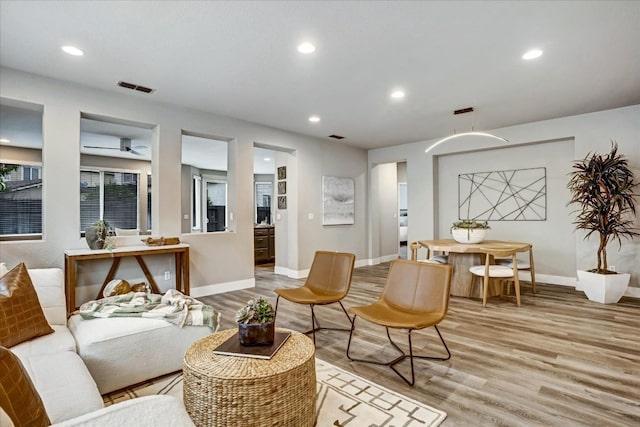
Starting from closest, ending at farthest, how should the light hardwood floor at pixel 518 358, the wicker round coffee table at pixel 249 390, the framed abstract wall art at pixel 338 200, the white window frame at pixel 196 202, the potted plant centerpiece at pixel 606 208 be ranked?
the wicker round coffee table at pixel 249 390
the light hardwood floor at pixel 518 358
the potted plant centerpiece at pixel 606 208
the framed abstract wall art at pixel 338 200
the white window frame at pixel 196 202

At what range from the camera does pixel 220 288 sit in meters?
5.06

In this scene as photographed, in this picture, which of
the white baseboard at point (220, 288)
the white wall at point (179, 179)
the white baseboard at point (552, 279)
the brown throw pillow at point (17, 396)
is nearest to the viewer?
the brown throw pillow at point (17, 396)

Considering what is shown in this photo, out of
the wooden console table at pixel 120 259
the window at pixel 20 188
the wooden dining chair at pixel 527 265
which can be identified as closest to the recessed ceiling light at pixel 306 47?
the wooden console table at pixel 120 259

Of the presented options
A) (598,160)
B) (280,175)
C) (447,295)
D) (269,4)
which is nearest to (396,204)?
(280,175)

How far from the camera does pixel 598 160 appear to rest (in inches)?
175

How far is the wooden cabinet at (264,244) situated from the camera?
26.9 ft

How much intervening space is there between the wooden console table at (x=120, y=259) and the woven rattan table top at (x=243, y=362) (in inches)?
91.7

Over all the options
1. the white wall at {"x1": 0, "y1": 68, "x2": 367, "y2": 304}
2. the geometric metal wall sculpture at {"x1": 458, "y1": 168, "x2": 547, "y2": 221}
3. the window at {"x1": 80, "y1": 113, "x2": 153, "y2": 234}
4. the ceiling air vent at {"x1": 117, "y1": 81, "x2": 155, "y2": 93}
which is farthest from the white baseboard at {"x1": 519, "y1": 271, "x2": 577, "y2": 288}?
the window at {"x1": 80, "y1": 113, "x2": 153, "y2": 234}

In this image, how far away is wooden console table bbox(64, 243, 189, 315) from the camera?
347 centimetres

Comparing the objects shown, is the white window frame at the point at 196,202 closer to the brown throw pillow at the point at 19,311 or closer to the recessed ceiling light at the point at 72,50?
the recessed ceiling light at the point at 72,50

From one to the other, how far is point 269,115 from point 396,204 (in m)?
4.73

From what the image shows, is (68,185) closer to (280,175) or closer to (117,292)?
(117,292)

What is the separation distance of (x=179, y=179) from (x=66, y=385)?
3426mm

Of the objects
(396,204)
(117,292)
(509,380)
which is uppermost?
(396,204)
